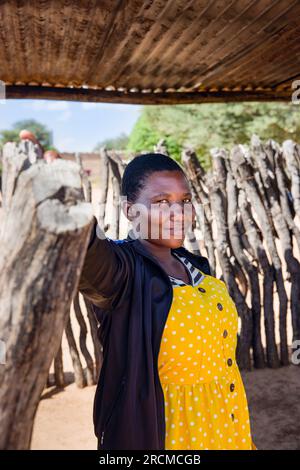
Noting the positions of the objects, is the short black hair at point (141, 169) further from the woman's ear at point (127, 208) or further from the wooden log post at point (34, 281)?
the wooden log post at point (34, 281)

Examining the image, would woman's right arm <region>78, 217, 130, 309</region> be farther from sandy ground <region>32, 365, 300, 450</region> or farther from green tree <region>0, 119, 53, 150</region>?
green tree <region>0, 119, 53, 150</region>

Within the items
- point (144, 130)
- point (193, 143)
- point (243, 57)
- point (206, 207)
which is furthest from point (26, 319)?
point (144, 130)

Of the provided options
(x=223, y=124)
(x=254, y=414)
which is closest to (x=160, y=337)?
(x=254, y=414)

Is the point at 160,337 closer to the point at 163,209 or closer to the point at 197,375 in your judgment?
the point at 197,375

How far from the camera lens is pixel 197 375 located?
1553mm

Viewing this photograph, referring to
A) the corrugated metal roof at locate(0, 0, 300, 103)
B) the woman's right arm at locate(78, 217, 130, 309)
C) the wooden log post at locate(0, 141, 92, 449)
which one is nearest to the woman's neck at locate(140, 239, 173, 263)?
the woman's right arm at locate(78, 217, 130, 309)

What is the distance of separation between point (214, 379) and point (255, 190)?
121 inches

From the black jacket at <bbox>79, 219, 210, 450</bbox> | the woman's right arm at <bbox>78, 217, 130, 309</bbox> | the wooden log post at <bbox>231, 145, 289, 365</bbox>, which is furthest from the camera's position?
the wooden log post at <bbox>231, 145, 289, 365</bbox>

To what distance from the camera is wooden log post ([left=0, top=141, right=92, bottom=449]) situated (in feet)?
2.85

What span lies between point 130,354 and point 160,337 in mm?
110

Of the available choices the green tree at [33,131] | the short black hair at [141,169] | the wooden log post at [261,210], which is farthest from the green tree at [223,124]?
the green tree at [33,131]

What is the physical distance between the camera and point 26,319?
0.87 meters

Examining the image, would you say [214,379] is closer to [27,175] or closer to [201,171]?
[27,175]

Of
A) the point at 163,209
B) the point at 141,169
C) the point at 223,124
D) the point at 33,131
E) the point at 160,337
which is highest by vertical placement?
the point at 33,131
